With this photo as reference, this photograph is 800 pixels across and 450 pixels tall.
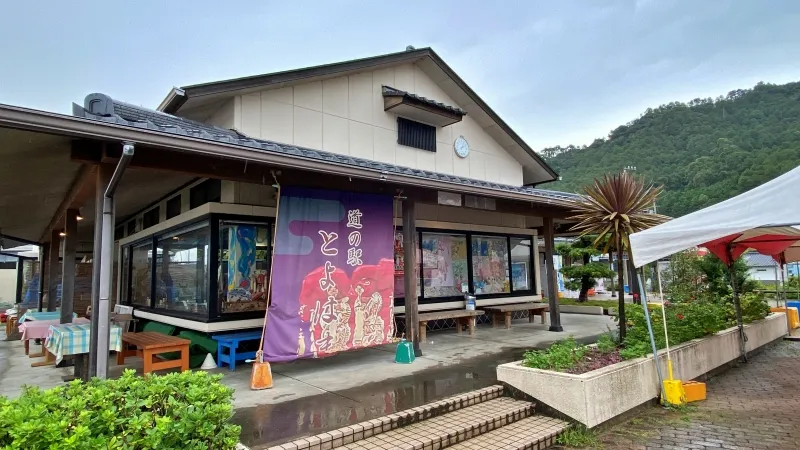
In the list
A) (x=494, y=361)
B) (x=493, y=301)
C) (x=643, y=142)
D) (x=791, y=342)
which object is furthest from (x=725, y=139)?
(x=494, y=361)

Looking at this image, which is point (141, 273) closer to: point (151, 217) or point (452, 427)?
point (151, 217)

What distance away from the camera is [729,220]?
4.70m

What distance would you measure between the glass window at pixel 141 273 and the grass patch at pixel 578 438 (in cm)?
833

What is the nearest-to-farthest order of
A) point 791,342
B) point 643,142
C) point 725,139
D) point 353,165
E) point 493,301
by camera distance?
point 353,165, point 791,342, point 493,301, point 725,139, point 643,142

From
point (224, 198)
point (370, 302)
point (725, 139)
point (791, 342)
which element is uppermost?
point (725, 139)

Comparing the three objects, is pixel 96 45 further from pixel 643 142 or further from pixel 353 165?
pixel 643 142

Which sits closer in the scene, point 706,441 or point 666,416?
point 706,441

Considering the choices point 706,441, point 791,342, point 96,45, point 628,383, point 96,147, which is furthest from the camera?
point 96,45

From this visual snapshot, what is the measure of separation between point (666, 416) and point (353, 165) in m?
4.63

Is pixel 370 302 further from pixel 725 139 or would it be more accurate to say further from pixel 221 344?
pixel 725 139

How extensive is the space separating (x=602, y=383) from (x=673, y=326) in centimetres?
288

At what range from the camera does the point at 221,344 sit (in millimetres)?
6410

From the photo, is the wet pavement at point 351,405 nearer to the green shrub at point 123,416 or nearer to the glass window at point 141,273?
the green shrub at point 123,416

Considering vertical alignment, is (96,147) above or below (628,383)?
above
